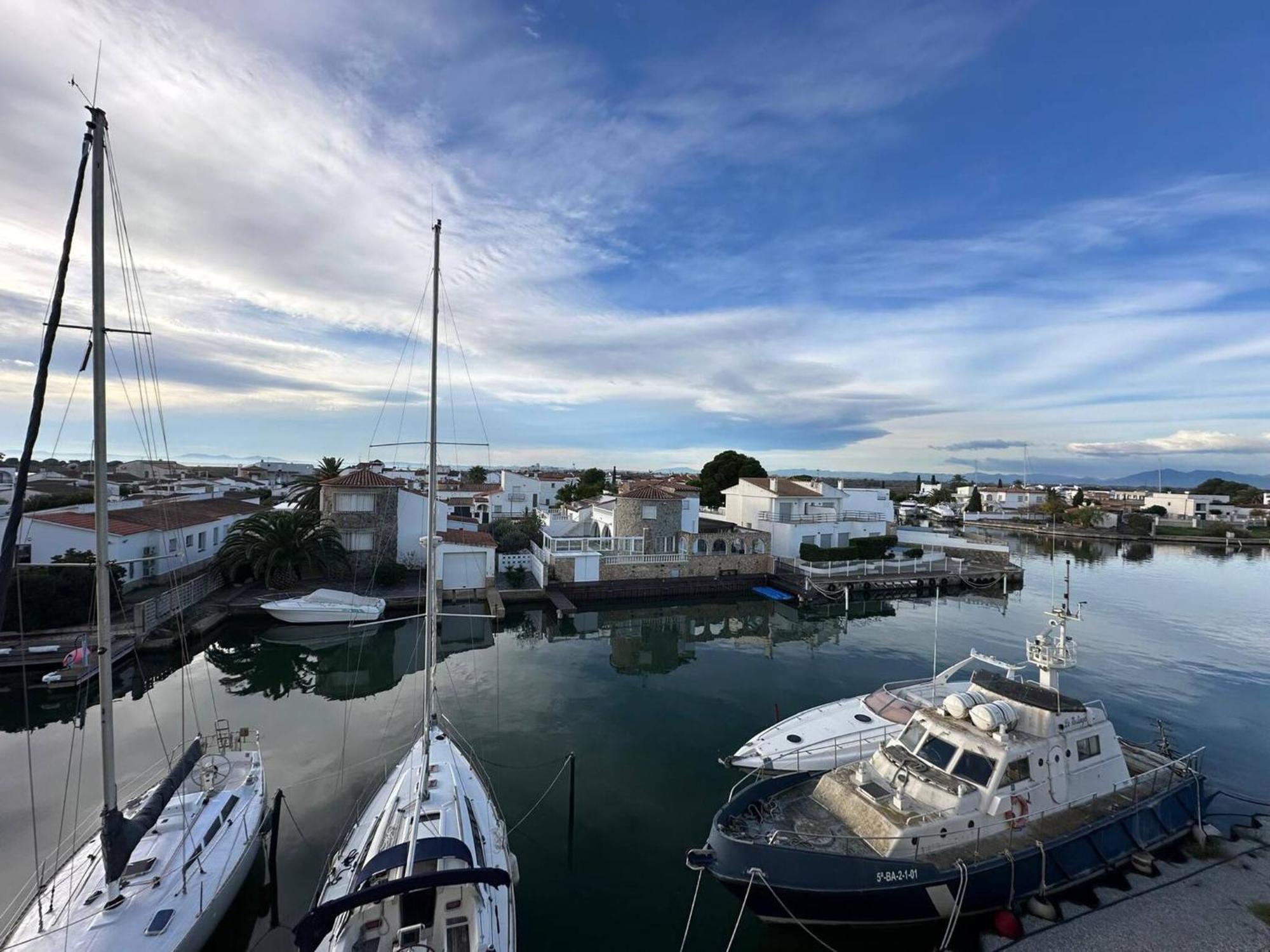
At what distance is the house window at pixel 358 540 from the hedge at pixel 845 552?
83.3 feet

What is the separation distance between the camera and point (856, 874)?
7.54 meters

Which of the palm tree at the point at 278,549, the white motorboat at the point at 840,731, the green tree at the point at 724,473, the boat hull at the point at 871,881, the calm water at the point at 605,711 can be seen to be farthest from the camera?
the green tree at the point at 724,473

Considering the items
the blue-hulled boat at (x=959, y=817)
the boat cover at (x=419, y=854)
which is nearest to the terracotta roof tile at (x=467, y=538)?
the boat cover at (x=419, y=854)

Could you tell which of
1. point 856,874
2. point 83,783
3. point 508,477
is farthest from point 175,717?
point 508,477

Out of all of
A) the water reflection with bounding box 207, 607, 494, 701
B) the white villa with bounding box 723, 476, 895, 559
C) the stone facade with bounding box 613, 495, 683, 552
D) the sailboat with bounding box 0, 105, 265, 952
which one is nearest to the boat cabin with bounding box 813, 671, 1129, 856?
the sailboat with bounding box 0, 105, 265, 952

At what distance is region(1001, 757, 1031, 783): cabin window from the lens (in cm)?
879

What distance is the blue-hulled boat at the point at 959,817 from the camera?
764cm

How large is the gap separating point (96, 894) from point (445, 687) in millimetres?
11011

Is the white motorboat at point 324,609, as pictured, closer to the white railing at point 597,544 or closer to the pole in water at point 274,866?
the white railing at point 597,544

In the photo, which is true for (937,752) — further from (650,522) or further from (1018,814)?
(650,522)

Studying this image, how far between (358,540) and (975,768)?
90.8 ft

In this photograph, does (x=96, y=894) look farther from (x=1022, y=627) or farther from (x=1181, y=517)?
(x=1181, y=517)

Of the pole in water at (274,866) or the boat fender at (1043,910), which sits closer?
the boat fender at (1043,910)

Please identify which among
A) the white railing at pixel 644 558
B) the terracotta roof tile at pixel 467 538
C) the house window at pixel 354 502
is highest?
the house window at pixel 354 502
